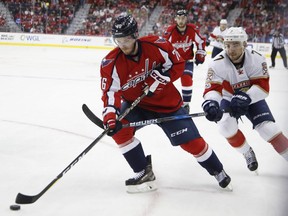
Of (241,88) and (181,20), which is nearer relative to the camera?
(241,88)

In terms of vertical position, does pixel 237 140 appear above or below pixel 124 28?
below

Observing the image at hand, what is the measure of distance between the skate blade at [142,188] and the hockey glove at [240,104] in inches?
24.1

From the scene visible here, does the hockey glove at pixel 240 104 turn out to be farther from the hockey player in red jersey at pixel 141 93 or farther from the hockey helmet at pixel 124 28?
the hockey helmet at pixel 124 28

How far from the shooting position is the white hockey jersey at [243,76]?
2336 mm

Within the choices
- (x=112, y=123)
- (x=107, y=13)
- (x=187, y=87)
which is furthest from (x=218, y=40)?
(x=107, y=13)

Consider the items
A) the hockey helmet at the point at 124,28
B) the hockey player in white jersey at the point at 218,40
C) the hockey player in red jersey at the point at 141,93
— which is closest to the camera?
the hockey helmet at the point at 124,28

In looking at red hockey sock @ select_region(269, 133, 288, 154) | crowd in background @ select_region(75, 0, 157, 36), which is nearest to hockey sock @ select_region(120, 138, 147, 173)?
red hockey sock @ select_region(269, 133, 288, 154)

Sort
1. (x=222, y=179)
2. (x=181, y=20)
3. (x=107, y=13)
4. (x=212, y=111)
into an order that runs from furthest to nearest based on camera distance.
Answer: (x=107, y=13) → (x=181, y=20) → (x=222, y=179) → (x=212, y=111)

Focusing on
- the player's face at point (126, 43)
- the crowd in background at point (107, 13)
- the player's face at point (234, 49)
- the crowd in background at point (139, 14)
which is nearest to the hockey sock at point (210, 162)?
the player's face at point (234, 49)

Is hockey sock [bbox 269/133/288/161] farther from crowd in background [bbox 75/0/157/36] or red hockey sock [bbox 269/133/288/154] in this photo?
crowd in background [bbox 75/0/157/36]

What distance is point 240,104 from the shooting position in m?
2.23

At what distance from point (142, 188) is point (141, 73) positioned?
649 mm

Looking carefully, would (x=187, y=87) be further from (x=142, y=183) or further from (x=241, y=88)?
(x=142, y=183)

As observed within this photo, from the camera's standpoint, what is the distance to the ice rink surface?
214 cm
